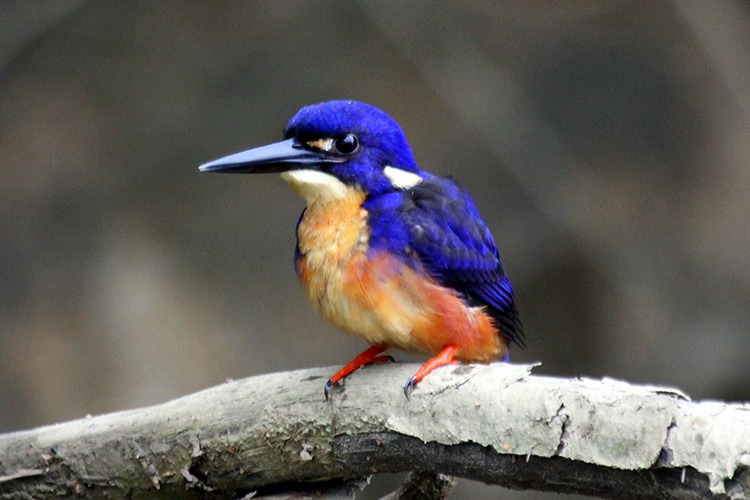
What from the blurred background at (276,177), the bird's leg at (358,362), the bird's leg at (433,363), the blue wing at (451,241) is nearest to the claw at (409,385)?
the bird's leg at (433,363)

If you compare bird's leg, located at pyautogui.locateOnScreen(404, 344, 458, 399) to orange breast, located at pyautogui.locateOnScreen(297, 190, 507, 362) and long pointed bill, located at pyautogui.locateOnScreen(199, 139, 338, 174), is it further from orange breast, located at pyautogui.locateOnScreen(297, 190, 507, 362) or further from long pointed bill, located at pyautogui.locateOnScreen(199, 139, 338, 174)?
long pointed bill, located at pyautogui.locateOnScreen(199, 139, 338, 174)

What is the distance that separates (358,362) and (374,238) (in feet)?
1.02

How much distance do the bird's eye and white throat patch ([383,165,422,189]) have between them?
4.3 inches

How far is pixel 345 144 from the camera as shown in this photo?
2393 mm

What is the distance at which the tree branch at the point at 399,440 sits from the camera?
1.68 meters

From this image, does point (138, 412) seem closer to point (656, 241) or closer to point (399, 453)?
point (399, 453)

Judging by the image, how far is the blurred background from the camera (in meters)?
4.34

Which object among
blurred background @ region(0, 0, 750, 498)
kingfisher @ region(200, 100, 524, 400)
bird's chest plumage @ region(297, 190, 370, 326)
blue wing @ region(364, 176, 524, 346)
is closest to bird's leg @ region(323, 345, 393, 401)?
kingfisher @ region(200, 100, 524, 400)

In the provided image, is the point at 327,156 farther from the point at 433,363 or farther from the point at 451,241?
the point at 433,363

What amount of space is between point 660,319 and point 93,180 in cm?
274

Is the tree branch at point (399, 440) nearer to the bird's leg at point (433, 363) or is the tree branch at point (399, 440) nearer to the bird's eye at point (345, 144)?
the bird's leg at point (433, 363)

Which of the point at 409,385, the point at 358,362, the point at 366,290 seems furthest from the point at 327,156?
the point at 409,385

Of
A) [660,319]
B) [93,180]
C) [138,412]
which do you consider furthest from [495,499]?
[138,412]

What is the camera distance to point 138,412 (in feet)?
Answer: 7.85
